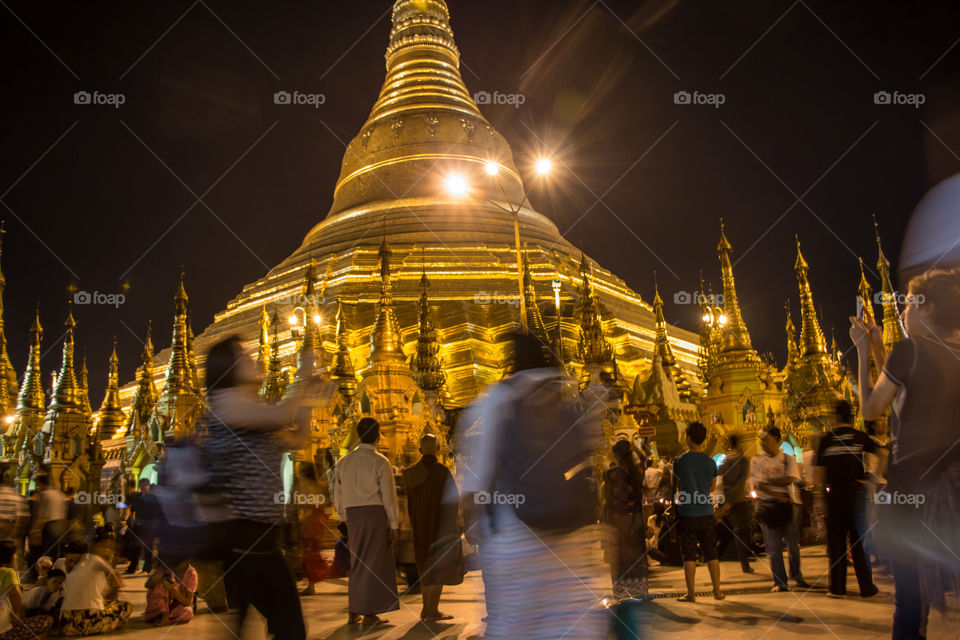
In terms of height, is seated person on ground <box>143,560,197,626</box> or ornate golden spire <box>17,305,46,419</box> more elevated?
ornate golden spire <box>17,305,46,419</box>

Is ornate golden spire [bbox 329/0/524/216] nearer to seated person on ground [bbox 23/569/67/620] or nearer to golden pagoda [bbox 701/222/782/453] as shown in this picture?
→ golden pagoda [bbox 701/222/782/453]

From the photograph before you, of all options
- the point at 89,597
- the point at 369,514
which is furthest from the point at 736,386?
the point at 89,597

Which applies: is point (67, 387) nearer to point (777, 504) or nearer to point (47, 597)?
point (47, 597)

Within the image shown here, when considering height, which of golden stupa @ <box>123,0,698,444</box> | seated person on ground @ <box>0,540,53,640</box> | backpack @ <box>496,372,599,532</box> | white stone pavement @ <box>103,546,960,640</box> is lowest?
white stone pavement @ <box>103,546,960,640</box>

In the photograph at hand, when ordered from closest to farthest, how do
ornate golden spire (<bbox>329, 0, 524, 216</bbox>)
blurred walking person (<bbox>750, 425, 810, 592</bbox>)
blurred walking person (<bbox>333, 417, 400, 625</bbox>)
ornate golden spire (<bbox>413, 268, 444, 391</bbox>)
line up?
blurred walking person (<bbox>333, 417, 400, 625</bbox>) → blurred walking person (<bbox>750, 425, 810, 592</bbox>) → ornate golden spire (<bbox>413, 268, 444, 391</bbox>) → ornate golden spire (<bbox>329, 0, 524, 216</bbox>)

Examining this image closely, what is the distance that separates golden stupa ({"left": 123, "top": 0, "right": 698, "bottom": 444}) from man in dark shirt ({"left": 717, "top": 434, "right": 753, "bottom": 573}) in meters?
8.62

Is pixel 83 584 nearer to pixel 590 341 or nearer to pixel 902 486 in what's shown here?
→ pixel 902 486

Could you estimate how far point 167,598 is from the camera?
6898 millimetres

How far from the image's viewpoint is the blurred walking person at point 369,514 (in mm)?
5711

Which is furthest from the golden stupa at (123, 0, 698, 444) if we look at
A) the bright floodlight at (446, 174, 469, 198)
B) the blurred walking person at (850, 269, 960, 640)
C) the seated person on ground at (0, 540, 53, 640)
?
the blurred walking person at (850, 269, 960, 640)

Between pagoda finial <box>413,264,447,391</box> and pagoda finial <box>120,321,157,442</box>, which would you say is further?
pagoda finial <box>120,321,157,442</box>

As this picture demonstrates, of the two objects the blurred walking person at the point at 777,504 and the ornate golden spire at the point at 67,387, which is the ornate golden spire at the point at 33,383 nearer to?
the ornate golden spire at the point at 67,387

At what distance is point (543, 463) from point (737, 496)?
17.5 feet

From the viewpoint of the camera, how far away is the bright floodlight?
31.6m
